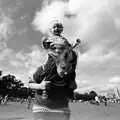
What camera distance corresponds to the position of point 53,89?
2381 mm

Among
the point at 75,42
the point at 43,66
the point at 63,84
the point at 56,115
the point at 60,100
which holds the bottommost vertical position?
the point at 56,115

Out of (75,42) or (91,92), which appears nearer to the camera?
(75,42)

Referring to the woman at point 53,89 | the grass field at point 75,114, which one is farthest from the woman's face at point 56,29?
the grass field at point 75,114

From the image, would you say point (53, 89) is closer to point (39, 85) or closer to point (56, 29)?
point (39, 85)

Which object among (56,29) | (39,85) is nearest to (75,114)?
(56,29)

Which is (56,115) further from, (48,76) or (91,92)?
(91,92)

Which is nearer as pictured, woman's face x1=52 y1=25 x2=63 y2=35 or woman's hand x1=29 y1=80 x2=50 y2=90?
woman's hand x1=29 y1=80 x2=50 y2=90

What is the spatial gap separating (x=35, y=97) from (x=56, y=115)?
0.30 metres

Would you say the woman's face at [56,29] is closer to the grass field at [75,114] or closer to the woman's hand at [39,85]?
the woman's hand at [39,85]

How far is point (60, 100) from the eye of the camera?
2.40 meters

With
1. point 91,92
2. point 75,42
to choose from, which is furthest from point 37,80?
point 91,92

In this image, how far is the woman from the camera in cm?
236

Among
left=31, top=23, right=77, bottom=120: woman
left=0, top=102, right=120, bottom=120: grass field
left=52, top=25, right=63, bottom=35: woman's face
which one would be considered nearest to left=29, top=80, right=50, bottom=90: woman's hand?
left=31, top=23, right=77, bottom=120: woman

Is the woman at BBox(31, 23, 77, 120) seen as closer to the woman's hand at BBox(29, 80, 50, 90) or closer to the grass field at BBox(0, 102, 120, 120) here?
the woman's hand at BBox(29, 80, 50, 90)
